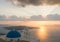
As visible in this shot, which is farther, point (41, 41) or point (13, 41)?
point (41, 41)

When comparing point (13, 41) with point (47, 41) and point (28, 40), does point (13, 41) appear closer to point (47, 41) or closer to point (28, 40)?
point (28, 40)

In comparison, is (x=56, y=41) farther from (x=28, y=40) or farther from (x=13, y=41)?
(x=13, y=41)

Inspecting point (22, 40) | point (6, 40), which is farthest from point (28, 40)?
point (6, 40)

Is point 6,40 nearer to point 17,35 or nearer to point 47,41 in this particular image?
point 17,35

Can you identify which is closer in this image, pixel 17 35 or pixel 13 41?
pixel 13 41

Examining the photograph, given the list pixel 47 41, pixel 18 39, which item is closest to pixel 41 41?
pixel 47 41

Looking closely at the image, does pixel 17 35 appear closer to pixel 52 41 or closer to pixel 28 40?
pixel 28 40

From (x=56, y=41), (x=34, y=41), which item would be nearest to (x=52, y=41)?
(x=56, y=41)

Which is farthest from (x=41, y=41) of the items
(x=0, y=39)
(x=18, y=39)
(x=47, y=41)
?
(x=0, y=39)
